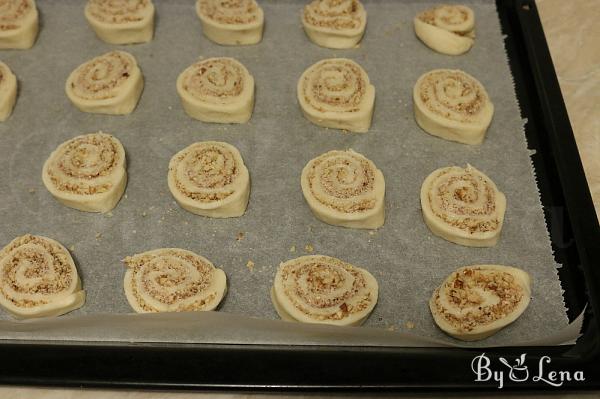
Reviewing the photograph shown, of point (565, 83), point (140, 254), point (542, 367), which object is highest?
point (565, 83)

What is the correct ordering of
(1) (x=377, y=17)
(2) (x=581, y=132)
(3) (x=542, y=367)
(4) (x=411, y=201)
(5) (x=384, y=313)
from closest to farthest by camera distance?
(3) (x=542, y=367)
(5) (x=384, y=313)
(4) (x=411, y=201)
(2) (x=581, y=132)
(1) (x=377, y=17)

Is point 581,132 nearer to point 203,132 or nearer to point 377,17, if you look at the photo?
point 377,17

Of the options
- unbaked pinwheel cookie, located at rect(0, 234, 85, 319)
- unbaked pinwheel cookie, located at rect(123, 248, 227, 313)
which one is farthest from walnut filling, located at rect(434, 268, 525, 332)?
unbaked pinwheel cookie, located at rect(0, 234, 85, 319)

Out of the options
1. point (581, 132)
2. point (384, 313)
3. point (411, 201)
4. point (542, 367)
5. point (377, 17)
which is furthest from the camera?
point (377, 17)

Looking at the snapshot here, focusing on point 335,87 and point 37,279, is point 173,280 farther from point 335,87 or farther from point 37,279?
point 335,87

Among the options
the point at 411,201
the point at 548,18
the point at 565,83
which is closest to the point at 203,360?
the point at 411,201

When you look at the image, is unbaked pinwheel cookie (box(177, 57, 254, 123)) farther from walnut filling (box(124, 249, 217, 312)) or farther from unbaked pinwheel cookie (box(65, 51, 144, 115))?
walnut filling (box(124, 249, 217, 312))

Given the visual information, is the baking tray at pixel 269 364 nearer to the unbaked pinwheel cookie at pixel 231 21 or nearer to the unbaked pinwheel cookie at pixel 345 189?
the unbaked pinwheel cookie at pixel 345 189
